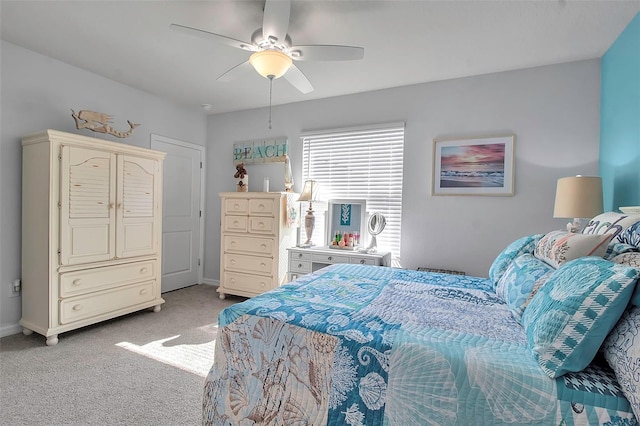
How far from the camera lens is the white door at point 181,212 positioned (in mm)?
4262

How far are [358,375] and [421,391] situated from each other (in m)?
0.23

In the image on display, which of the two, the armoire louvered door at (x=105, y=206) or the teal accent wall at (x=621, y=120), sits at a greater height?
the teal accent wall at (x=621, y=120)

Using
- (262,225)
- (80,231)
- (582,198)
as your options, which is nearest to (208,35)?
(80,231)

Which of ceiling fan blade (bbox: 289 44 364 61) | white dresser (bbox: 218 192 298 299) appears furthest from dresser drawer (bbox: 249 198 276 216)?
ceiling fan blade (bbox: 289 44 364 61)

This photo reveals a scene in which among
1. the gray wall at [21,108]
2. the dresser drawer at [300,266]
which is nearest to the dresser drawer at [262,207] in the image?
the dresser drawer at [300,266]

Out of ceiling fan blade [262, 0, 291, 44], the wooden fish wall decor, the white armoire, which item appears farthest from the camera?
the wooden fish wall decor

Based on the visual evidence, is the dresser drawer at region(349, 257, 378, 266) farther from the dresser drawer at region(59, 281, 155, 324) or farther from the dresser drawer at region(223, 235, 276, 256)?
the dresser drawer at region(59, 281, 155, 324)

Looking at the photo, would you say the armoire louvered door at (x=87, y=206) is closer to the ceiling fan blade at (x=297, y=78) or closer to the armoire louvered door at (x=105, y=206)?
the armoire louvered door at (x=105, y=206)

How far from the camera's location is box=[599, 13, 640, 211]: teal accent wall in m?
2.17

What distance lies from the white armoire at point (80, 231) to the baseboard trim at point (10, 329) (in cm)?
9

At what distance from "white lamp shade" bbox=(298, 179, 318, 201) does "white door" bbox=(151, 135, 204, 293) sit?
1.81 meters

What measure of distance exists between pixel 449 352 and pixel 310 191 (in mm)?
2853

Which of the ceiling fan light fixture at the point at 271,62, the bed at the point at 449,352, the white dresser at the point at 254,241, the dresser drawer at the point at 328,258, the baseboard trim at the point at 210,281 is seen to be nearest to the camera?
the bed at the point at 449,352

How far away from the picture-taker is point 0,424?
5.64 feet
